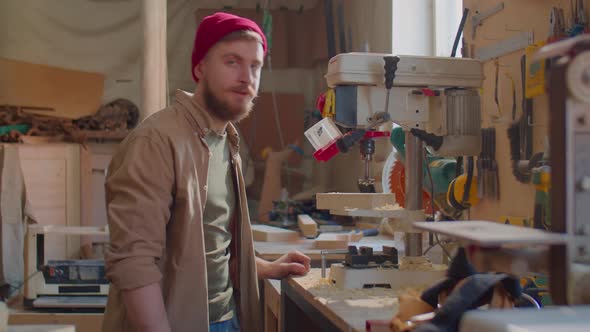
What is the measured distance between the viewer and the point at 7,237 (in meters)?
4.07

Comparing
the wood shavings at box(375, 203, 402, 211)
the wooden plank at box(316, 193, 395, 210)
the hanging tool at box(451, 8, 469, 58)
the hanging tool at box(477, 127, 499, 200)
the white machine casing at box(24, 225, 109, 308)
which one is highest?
the hanging tool at box(451, 8, 469, 58)

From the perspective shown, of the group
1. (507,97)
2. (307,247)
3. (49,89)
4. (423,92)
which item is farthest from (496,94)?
(49,89)

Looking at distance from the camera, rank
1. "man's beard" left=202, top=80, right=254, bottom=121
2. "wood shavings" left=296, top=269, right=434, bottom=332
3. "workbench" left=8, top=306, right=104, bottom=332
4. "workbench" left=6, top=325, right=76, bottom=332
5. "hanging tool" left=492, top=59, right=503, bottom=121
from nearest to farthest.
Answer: "workbench" left=6, top=325, right=76, bottom=332 < "wood shavings" left=296, top=269, right=434, bottom=332 < "man's beard" left=202, top=80, right=254, bottom=121 < "hanging tool" left=492, top=59, right=503, bottom=121 < "workbench" left=8, top=306, right=104, bottom=332

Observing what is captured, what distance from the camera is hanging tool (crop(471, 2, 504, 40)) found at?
208cm

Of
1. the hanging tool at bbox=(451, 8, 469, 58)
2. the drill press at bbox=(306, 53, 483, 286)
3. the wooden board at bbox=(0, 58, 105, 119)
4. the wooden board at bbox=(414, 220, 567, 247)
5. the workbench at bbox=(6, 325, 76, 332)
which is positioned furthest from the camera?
the wooden board at bbox=(0, 58, 105, 119)

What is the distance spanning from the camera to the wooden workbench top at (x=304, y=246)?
2.50 meters

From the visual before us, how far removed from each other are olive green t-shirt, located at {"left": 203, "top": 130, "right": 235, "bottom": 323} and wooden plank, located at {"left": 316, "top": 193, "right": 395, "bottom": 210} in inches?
11.8

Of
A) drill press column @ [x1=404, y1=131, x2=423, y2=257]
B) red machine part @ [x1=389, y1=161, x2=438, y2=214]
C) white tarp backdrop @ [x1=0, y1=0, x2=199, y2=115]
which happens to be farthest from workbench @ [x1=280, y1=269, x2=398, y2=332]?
white tarp backdrop @ [x1=0, y1=0, x2=199, y2=115]

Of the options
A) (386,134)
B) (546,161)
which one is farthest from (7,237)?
(546,161)

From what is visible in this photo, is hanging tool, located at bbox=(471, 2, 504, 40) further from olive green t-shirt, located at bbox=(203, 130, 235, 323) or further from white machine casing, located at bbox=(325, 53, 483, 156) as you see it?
olive green t-shirt, located at bbox=(203, 130, 235, 323)

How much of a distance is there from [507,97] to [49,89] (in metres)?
3.81

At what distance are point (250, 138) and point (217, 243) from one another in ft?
11.2

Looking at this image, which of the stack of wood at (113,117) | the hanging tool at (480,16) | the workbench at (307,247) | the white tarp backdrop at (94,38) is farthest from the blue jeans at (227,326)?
the white tarp backdrop at (94,38)

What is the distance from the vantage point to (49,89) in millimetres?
4902
